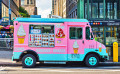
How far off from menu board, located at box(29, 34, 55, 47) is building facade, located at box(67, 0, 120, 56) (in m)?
→ 6.02

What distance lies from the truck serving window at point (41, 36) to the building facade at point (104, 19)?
5.99 metres

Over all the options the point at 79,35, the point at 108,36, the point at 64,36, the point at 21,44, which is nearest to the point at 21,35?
the point at 21,44

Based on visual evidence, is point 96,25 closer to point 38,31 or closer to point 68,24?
point 68,24

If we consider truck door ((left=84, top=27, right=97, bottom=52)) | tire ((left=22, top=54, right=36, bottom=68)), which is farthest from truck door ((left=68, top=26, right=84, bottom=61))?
tire ((left=22, top=54, right=36, bottom=68))

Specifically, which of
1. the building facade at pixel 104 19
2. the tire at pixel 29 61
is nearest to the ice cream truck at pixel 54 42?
the tire at pixel 29 61

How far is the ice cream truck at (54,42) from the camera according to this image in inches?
402

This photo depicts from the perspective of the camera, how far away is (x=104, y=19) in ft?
52.7

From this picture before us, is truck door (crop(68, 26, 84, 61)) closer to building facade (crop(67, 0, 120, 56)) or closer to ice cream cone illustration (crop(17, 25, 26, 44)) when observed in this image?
ice cream cone illustration (crop(17, 25, 26, 44))

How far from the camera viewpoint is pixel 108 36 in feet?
51.8

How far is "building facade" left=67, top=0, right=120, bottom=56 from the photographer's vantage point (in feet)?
50.4

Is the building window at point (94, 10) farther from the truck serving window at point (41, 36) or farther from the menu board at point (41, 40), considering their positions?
the menu board at point (41, 40)

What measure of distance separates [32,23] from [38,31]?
57 cm

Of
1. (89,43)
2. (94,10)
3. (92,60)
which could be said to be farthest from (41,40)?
(94,10)

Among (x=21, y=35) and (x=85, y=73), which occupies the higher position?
(x=21, y=35)
